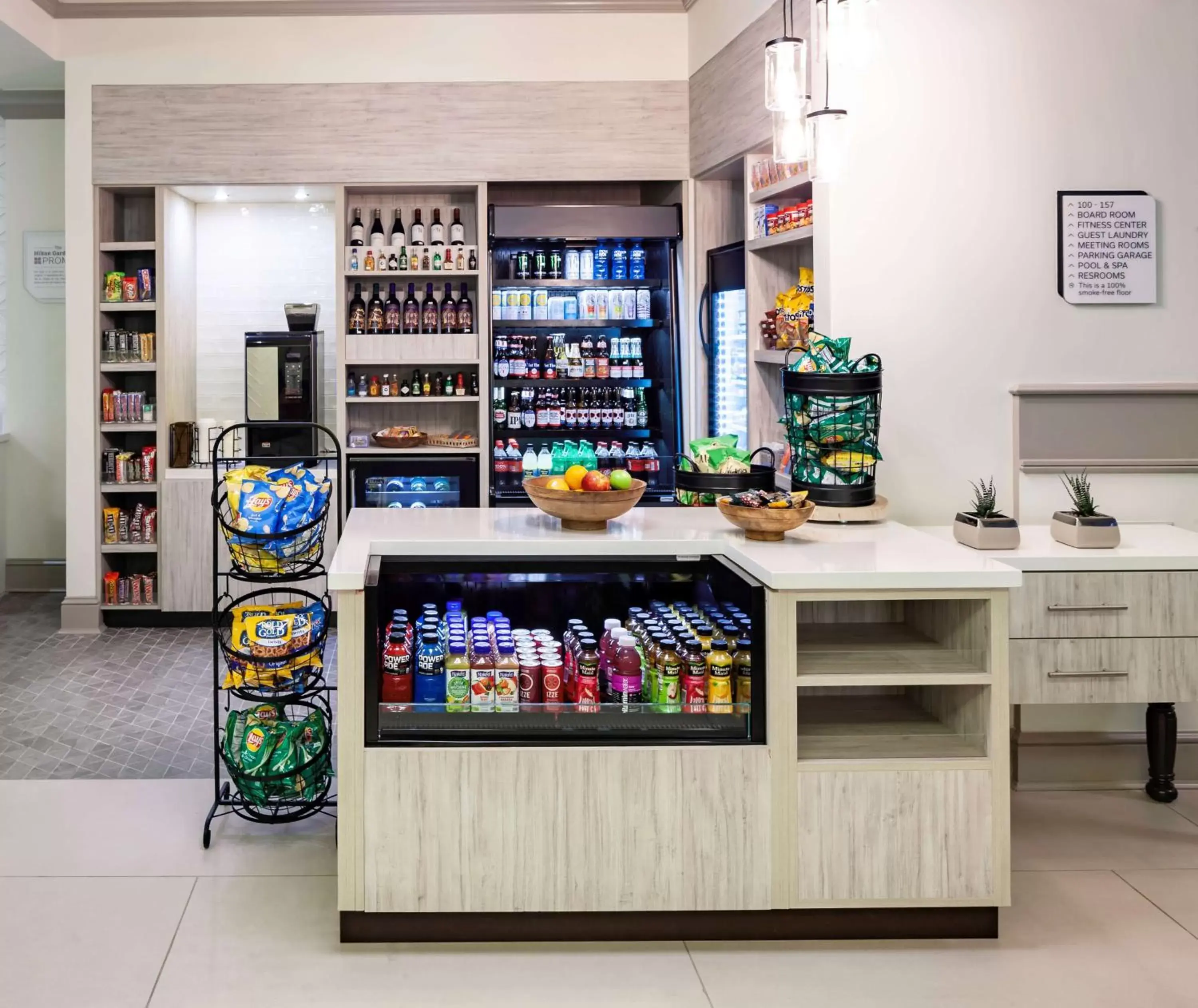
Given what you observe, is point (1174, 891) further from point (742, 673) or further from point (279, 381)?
point (279, 381)

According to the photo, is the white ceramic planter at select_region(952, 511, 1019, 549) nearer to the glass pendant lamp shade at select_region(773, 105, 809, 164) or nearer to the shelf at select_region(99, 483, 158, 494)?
the glass pendant lamp shade at select_region(773, 105, 809, 164)

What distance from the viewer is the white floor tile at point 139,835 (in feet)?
10.7

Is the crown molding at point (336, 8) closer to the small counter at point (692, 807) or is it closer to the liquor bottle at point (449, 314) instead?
the liquor bottle at point (449, 314)

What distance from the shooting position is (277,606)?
3404 millimetres

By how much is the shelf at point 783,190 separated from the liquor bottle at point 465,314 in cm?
190

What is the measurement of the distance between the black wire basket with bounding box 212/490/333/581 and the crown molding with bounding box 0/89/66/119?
479 cm

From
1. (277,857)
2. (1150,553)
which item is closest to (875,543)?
(1150,553)

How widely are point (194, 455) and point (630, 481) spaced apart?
422cm

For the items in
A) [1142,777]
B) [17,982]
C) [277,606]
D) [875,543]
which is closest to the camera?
[17,982]

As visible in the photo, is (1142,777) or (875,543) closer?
(875,543)

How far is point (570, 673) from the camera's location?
2.91 metres

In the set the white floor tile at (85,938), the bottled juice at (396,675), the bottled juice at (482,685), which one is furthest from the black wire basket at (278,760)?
the bottled juice at (482,685)

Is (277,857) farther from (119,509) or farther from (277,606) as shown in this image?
(119,509)

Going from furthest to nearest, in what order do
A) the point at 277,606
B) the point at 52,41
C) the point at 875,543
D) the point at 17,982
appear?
the point at 52,41 → the point at 277,606 → the point at 875,543 → the point at 17,982
